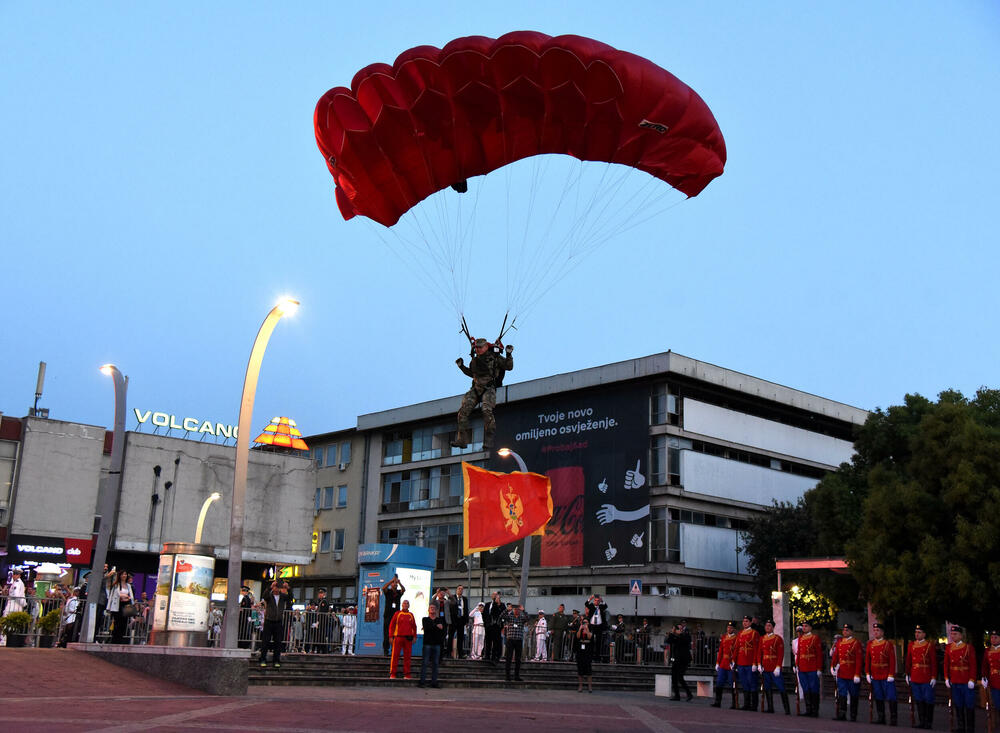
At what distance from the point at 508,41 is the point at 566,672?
16.8 m

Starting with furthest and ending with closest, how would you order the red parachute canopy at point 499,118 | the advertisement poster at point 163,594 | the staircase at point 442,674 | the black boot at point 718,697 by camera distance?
1. the black boot at point 718,697
2. the staircase at point 442,674
3. the advertisement poster at point 163,594
4. the red parachute canopy at point 499,118

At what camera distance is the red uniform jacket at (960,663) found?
1670 centimetres

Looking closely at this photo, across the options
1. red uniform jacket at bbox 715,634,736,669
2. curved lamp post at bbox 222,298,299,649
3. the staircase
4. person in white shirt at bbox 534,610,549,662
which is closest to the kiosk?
the staircase

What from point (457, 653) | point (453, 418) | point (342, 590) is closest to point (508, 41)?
point (457, 653)

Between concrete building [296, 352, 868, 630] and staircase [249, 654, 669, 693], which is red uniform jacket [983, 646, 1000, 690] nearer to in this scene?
staircase [249, 654, 669, 693]

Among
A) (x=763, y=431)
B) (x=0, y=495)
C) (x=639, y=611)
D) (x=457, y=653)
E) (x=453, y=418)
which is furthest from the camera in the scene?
(x=453, y=418)

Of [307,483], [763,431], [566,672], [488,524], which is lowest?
[566,672]

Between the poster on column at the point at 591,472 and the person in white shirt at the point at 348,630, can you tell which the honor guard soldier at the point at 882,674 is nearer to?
the person in white shirt at the point at 348,630

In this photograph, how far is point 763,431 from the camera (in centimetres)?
5247

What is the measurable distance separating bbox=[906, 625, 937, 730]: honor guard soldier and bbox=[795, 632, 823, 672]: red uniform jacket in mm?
2203

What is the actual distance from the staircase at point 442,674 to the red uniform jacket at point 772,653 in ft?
18.3

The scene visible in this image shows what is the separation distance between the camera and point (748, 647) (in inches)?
823

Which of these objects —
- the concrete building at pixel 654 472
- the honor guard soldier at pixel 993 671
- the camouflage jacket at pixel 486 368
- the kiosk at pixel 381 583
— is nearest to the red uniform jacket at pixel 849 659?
the honor guard soldier at pixel 993 671

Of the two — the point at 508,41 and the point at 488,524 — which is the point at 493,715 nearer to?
the point at 508,41
